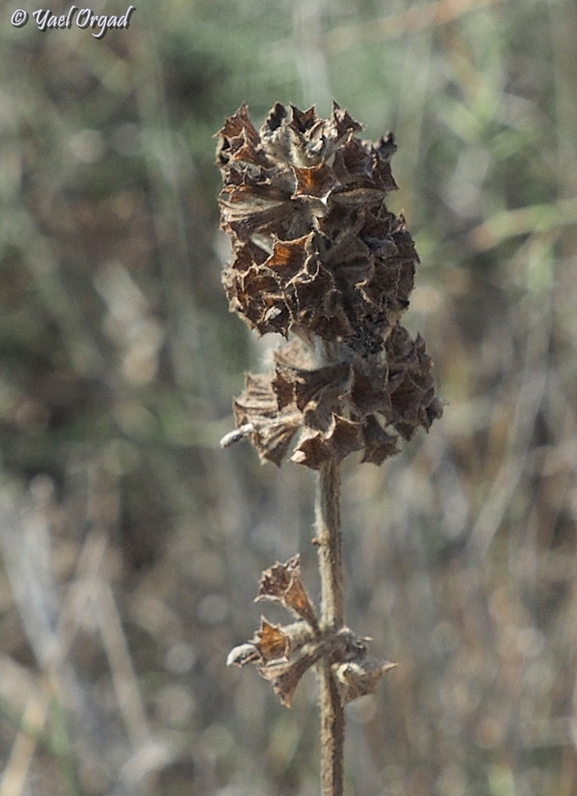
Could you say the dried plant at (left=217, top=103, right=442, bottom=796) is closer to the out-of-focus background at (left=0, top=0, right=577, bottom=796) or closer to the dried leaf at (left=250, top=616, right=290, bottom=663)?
the dried leaf at (left=250, top=616, right=290, bottom=663)

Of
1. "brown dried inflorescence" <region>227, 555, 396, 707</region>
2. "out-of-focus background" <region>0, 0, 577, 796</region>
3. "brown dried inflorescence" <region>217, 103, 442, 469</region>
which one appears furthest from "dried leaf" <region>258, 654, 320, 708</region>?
"out-of-focus background" <region>0, 0, 577, 796</region>

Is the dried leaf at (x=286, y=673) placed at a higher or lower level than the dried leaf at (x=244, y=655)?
lower

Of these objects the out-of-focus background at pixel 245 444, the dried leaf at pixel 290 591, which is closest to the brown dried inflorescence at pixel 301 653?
the dried leaf at pixel 290 591

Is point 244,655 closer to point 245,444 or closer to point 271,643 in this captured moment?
point 271,643

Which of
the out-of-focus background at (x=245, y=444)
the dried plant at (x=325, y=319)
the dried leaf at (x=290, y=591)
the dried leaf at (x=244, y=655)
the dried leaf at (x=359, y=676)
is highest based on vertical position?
the out-of-focus background at (x=245, y=444)

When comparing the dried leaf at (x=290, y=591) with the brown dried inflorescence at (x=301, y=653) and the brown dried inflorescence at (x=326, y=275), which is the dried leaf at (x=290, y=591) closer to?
the brown dried inflorescence at (x=301, y=653)

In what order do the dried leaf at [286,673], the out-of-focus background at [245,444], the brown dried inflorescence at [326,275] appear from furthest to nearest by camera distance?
the out-of-focus background at [245,444] < the dried leaf at [286,673] < the brown dried inflorescence at [326,275]

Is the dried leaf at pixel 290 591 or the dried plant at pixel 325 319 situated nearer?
the dried plant at pixel 325 319
